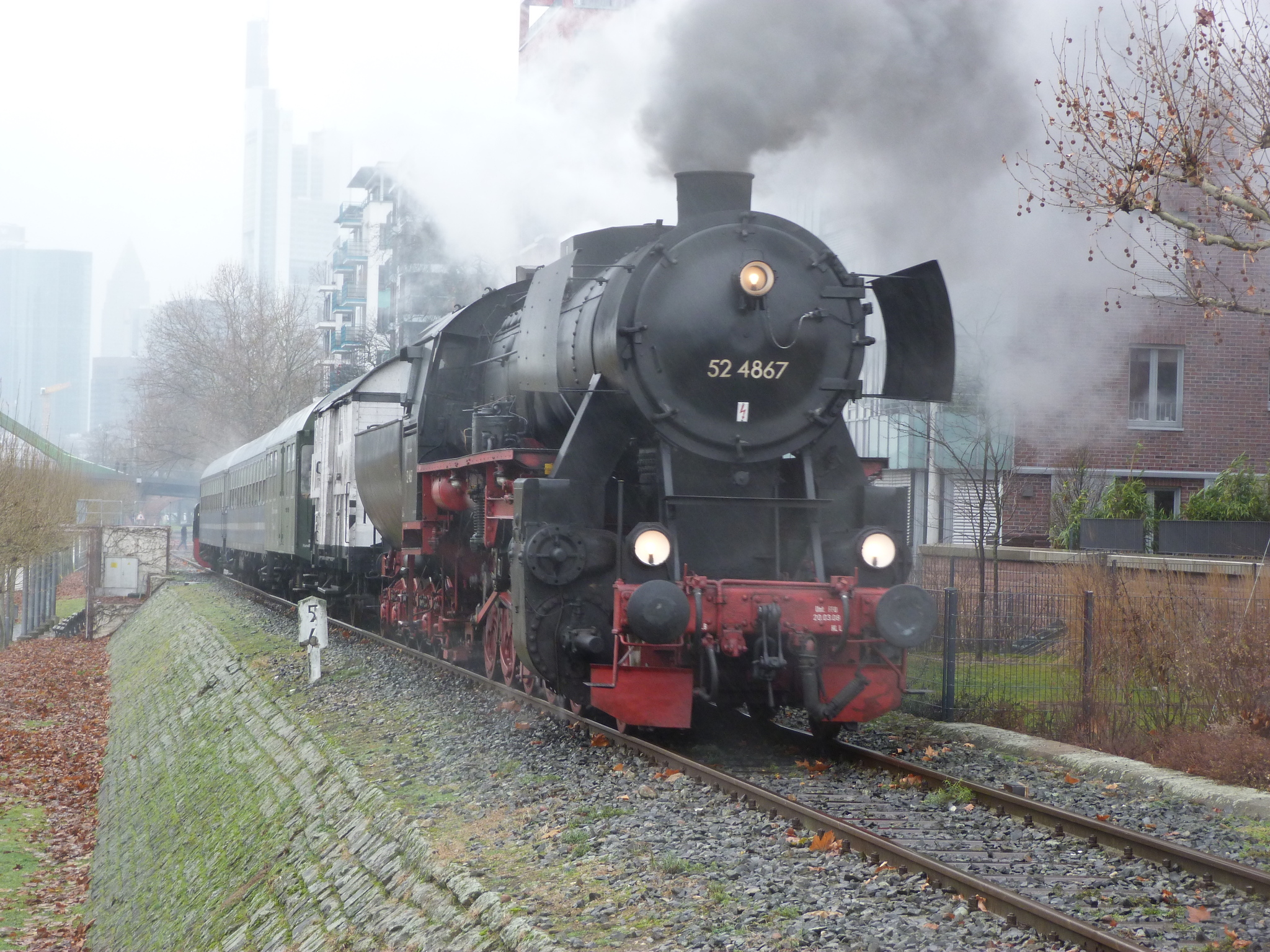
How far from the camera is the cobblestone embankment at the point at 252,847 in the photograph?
221 inches

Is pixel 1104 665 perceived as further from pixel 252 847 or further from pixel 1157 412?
pixel 1157 412

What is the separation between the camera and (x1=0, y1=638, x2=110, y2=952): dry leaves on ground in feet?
36.7

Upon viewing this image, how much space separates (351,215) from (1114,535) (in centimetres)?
7846

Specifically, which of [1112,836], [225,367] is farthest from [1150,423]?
[225,367]

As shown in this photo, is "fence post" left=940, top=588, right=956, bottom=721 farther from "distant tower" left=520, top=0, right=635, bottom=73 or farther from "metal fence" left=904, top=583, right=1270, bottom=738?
"distant tower" left=520, top=0, right=635, bottom=73

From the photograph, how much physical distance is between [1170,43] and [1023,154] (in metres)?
1.51

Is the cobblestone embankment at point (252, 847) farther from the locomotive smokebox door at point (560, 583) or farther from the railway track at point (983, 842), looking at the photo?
the railway track at point (983, 842)

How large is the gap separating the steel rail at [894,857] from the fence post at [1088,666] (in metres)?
3.66

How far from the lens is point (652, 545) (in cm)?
806

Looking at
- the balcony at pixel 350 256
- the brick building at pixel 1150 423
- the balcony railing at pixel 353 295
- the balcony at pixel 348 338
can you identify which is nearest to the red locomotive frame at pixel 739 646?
the brick building at pixel 1150 423

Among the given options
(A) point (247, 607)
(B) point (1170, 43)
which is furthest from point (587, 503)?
(A) point (247, 607)

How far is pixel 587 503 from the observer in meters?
8.48

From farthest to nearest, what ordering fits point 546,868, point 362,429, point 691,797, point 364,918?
point 362,429 < point 691,797 < point 364,918 < point 546,868

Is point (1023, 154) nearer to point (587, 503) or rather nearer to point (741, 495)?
point (741, 495)
